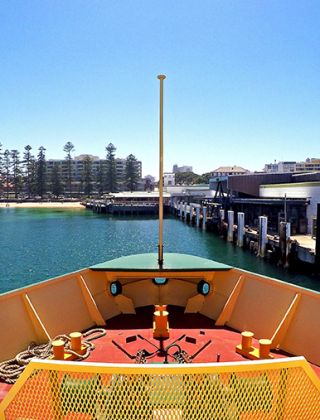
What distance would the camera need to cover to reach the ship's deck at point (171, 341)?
22.1 feet

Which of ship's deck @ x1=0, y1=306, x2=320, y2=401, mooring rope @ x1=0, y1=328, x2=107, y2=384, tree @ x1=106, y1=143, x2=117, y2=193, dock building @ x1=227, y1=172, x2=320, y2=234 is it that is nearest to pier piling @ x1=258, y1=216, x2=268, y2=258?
dock building @ x1=227, y1=172, x2=320, y2=234

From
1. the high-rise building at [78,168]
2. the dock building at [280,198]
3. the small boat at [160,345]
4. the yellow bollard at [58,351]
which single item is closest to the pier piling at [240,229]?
the dock building at [280,198]

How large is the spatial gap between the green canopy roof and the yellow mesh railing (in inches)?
211

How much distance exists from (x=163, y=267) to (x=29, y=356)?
3.68 m

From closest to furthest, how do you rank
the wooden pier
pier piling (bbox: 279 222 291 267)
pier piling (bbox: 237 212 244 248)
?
the wooden pier < pier piling (bbox: 279 222 291 267) < pier piling (bbox: 237 212 244 248)

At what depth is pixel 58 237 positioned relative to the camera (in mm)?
49500

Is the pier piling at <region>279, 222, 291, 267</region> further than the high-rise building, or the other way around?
the high-rise building

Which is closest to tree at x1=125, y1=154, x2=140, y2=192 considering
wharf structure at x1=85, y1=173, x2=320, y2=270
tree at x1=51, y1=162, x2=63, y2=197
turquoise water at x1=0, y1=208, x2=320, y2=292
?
tree at x1=51, y1=162, x2=63, y2=197

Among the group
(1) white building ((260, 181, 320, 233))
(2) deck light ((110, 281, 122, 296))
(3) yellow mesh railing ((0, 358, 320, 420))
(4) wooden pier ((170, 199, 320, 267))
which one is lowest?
(4) wooden pier ((170, 199, 320, 267))

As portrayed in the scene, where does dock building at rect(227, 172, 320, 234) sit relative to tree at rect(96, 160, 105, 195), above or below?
below

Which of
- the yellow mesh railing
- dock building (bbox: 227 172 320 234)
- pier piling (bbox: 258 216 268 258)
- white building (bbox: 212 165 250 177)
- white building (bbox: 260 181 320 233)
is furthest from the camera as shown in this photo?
white building (bbox: 212 165 250 177)

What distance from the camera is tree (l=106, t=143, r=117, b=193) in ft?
436

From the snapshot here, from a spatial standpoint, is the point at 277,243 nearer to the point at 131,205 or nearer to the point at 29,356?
the point at 29,356

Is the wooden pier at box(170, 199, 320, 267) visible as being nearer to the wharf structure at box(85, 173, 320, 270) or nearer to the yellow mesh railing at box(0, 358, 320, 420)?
the wharf structure at box(85, 173, 320, 270)
